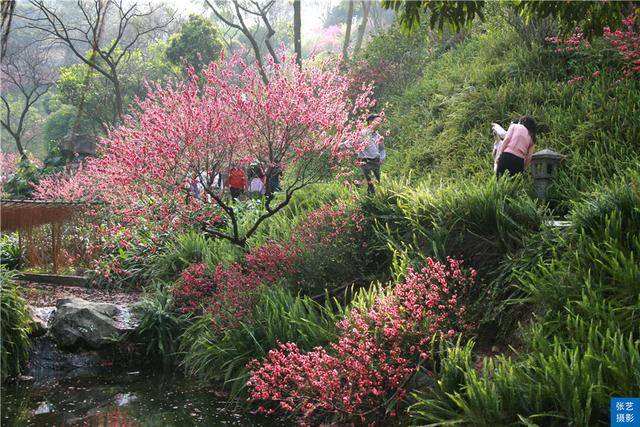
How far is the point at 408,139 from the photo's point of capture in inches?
581

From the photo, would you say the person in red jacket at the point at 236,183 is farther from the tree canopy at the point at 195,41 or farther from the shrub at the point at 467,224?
the tree canopy at the point at 195,41

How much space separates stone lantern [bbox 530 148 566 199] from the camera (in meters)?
8.09

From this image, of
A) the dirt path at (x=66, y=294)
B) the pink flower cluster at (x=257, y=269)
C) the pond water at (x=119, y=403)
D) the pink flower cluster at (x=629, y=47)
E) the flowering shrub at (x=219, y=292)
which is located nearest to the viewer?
the pond water at (x=119, y=403)

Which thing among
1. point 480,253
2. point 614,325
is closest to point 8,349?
point 480,253

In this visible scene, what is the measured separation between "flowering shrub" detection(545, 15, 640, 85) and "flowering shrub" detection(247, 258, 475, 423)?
6.20 metres

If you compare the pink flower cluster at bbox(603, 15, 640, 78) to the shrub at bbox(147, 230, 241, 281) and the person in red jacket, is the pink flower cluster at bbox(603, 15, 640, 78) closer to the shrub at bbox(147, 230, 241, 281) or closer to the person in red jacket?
the shrub at bbox(147, 230, 241, 281)

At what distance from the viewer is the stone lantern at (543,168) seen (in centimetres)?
809

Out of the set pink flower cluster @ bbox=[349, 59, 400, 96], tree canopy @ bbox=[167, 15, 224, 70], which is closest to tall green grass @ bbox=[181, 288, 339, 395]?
pink flower cluster @ bbox=[349, 59, 400, 96]

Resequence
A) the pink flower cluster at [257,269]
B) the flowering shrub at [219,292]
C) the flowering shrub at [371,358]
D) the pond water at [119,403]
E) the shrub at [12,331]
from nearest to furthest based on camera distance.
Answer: the flowering shrub at [371,358]
the pond water at [119,403]
the shrub at [12,331]
the flowering shrub at [219,292]
the pink flower cluster at [257,269]

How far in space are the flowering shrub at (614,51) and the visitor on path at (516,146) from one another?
1.96 metres

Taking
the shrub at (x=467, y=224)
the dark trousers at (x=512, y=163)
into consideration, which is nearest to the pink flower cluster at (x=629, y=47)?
the dark trousers at (x=512, y=163)

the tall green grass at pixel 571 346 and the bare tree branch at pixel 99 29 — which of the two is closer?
the tall green grass at pixel 571 346

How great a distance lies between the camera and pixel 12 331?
7.09 metres

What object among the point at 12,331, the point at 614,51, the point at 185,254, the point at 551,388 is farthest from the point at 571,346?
the point at 614,51
